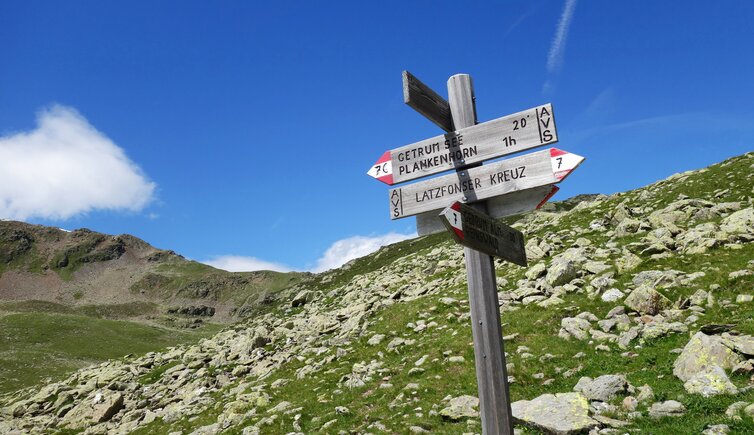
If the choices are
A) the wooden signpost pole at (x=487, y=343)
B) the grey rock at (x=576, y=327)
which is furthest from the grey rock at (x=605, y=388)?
the wooden signpost pole at (x=487, y=343)

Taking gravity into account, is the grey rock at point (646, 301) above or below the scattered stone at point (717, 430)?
above

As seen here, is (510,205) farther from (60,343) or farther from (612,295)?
(60,343)

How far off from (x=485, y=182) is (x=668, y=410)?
802 cm

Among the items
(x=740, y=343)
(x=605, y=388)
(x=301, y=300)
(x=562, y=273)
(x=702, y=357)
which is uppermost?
(x=301, y=300)

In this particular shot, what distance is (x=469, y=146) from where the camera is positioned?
6.98 metres

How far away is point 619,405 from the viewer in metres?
11.6

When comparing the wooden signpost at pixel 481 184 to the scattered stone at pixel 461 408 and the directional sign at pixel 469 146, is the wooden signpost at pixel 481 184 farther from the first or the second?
the scattered stone at pixel 461 408

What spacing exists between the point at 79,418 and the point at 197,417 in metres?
12.6

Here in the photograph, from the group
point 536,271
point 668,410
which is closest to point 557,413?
point 668,410

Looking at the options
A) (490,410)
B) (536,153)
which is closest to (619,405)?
(490,410)

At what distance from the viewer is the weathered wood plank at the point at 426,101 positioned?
6.90 metres

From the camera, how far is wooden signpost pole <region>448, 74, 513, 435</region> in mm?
6457

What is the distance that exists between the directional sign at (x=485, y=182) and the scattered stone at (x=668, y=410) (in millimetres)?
7727

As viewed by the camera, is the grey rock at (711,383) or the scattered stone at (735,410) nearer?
the scattered stone at (735,410)
